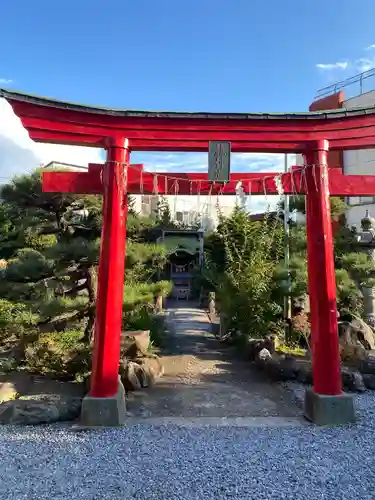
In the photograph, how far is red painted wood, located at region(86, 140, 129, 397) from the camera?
4.18 metres

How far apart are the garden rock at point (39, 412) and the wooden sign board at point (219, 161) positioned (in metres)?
2.94

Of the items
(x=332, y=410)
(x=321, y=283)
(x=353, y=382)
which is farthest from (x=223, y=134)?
(x=353, y=382)

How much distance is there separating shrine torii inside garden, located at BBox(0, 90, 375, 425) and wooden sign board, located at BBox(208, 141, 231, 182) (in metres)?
0.11

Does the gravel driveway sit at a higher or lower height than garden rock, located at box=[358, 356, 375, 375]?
lower

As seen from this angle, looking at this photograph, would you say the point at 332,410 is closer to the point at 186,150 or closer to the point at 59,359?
the point at 186,150

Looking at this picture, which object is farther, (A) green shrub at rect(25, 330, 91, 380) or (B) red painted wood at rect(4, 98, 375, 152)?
(A) green shrub at rect(25, 330, 91, 380)

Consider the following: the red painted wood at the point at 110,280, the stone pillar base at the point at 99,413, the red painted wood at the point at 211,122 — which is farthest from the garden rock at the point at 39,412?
the red painted wood at the point at 211,122

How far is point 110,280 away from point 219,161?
69.5 inches

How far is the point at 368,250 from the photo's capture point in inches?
335

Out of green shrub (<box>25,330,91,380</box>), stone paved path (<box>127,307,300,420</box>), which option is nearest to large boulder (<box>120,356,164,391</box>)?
stone paved path (<box>127,307,300,420</box>)

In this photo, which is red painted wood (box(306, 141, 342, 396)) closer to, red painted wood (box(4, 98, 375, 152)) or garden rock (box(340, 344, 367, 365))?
red painted wood (box(4, 98, 375, 152))

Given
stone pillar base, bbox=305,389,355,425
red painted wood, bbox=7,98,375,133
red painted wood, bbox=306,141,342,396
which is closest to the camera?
stone pillar base, bbox=305,389,355,425

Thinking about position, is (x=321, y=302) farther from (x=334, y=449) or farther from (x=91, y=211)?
(x=91, y=211)

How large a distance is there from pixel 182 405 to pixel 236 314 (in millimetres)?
3065
